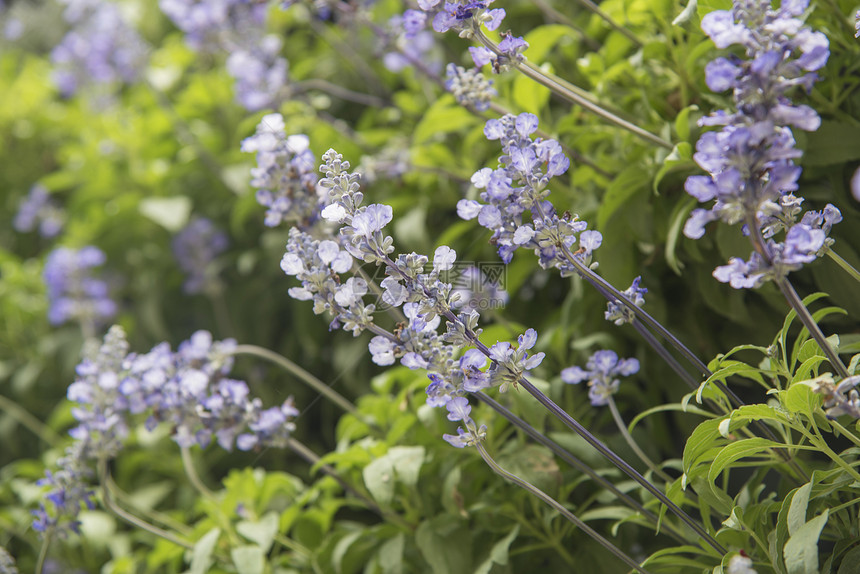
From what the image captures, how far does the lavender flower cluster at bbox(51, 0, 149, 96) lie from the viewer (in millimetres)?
2428

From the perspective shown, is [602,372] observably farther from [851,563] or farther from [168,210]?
[168,210]

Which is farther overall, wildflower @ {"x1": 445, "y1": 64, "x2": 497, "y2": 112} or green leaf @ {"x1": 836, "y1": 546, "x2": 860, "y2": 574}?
wildflower @ {"x1": 445, "y1": 64, "x2": 497, "y2": 112}

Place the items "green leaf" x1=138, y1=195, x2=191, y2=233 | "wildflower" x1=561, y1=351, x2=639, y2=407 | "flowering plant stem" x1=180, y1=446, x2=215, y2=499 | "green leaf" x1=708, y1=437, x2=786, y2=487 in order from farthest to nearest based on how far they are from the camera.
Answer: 1. "green leaf" x1=138, y1=195, x2=191, y2=233
2. "flowering plant stem" x1=180, y1=446, x2=215, y2=499
3. "wildflower" x1=561, y1=351, x2=639, y2=407
4. "green leaf" x1=708, y1=437, x2=786, y2=487

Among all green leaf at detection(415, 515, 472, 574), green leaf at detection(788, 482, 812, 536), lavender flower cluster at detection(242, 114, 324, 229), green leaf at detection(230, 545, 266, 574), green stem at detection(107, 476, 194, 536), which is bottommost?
green stem at detection(107, 476, 194, 536)

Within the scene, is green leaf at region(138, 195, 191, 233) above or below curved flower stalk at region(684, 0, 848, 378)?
below

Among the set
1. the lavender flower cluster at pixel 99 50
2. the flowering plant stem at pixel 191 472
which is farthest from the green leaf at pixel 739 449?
the lavender flower cluster at pixel 99 50

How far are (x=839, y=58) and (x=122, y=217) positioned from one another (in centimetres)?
213

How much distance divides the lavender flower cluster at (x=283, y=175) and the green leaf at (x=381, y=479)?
458mm

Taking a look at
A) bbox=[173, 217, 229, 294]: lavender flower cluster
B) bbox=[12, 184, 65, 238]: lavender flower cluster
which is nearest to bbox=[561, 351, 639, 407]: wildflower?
bbox=[173, 217, 229, 294]: lavender flower cluster

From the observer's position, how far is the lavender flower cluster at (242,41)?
191 cm

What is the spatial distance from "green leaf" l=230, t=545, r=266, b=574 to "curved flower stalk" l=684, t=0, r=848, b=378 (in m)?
1.07

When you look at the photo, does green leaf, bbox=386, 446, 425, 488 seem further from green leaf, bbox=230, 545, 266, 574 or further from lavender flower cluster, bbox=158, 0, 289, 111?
lavender flower cluster, bbox=158, 0, 289, 111

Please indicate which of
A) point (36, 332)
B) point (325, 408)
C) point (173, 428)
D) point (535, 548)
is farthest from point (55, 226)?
point (535, 548)

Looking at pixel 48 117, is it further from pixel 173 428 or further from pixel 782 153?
pixel 782 153
